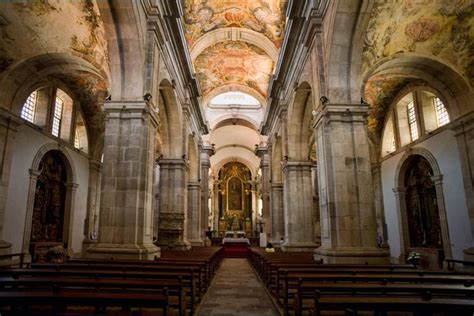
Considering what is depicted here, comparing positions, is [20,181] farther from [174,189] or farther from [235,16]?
[235,16]

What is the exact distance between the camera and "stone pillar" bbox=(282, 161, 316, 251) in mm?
14180

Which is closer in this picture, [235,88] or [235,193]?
[235,88]

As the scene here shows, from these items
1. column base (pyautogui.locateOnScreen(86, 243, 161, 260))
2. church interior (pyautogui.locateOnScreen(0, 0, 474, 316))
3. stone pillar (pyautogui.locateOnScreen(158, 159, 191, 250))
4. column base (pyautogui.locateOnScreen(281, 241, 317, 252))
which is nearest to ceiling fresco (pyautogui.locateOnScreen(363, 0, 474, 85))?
church interior (pyautogui.locateOnScreen(0, 0, 474, 316))

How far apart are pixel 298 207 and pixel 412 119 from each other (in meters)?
6.98

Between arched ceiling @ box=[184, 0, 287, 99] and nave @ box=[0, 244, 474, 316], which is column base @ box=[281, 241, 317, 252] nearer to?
nave @ box=[0, 244, 474, 316]

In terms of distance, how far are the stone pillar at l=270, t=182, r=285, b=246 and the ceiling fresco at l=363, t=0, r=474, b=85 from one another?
422 inches

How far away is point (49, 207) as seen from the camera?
50.3 feet

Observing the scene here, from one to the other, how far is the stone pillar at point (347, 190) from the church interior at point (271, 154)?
0.04 meters

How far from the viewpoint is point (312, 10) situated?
33.1ft

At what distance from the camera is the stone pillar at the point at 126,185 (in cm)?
862

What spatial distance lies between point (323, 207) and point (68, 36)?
9660 millimetres

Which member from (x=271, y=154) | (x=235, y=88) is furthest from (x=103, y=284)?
(x=235, y=88)

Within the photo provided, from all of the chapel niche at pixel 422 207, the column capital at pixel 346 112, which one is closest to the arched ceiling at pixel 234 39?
the column capital at pixel 346 112

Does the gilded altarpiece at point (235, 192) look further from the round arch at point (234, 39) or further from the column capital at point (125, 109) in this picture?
the column capital at point (125, 109)
